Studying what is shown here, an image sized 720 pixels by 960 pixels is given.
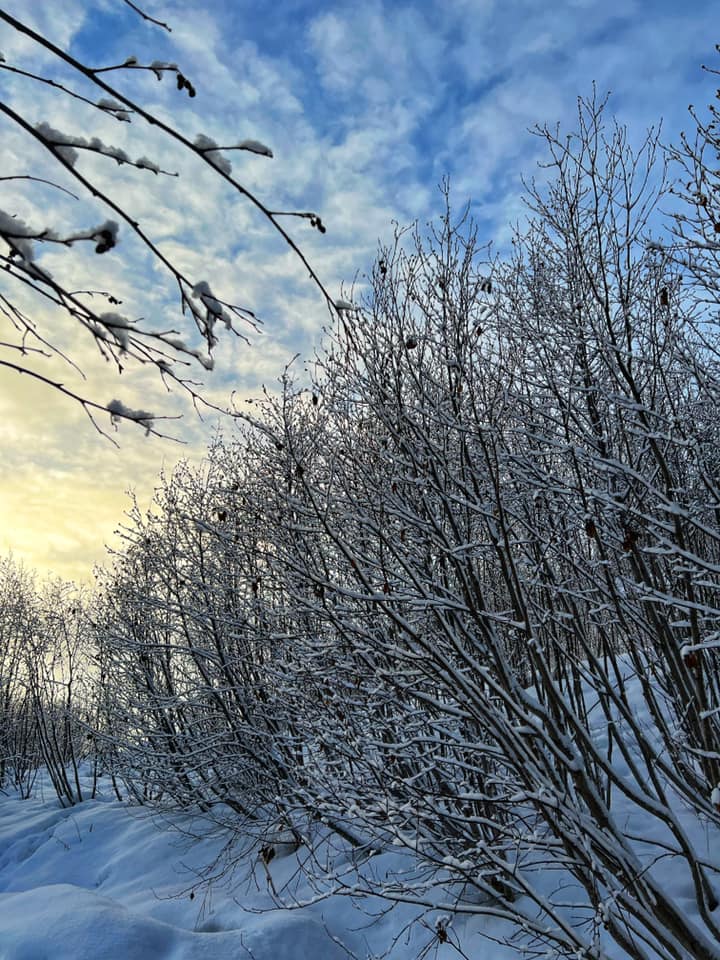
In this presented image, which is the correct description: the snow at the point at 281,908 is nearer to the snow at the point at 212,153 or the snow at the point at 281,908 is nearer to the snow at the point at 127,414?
A: the snow at the point at 127,414

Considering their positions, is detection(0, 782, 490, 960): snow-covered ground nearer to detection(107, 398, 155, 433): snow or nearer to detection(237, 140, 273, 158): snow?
detection(107, 398, 155, 433): snow

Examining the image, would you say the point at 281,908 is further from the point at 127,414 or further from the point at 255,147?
the point at 255,147

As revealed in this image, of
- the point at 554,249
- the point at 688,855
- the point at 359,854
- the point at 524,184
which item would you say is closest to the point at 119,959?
the point at 359,854

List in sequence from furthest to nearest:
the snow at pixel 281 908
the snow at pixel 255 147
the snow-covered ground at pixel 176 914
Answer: the snow-covered ground at pixel 176 914 < the snow at pixel 281 908 < the snow at pixel 255 147

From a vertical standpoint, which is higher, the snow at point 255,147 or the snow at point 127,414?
the snow at point 255,147

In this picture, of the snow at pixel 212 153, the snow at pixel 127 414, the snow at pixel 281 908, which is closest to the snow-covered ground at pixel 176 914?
the snow at pixel 281 908

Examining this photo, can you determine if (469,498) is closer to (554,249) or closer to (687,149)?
(554,249)

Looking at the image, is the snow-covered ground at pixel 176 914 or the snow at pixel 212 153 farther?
the snow-covered ground at pixel 176 914

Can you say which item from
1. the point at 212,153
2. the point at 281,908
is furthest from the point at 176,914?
the point at 212,153

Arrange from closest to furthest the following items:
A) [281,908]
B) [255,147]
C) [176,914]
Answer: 1. [255,147]
2. [281,908]
3. [176,914]

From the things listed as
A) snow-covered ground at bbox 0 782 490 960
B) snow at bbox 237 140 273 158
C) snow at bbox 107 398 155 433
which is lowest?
snow-covered ground at bbox 0 782 490 960

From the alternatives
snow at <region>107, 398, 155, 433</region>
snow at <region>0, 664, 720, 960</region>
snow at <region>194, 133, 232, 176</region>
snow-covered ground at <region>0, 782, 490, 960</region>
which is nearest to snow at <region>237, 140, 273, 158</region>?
snow at <region>194, 133, 232, 176</region>

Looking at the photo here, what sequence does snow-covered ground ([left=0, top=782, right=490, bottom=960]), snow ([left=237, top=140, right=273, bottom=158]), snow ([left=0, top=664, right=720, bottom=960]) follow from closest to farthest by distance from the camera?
snow ([left=237, top=140, right=273, bottom=158])
snow ([left=0, top=664, right=720, bottom=960])
snow-covered ground ([left=0, top=782, right=490, bottom=960])

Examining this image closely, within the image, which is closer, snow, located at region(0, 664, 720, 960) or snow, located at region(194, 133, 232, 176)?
snow, located at region(194, 133, 232, 176)
